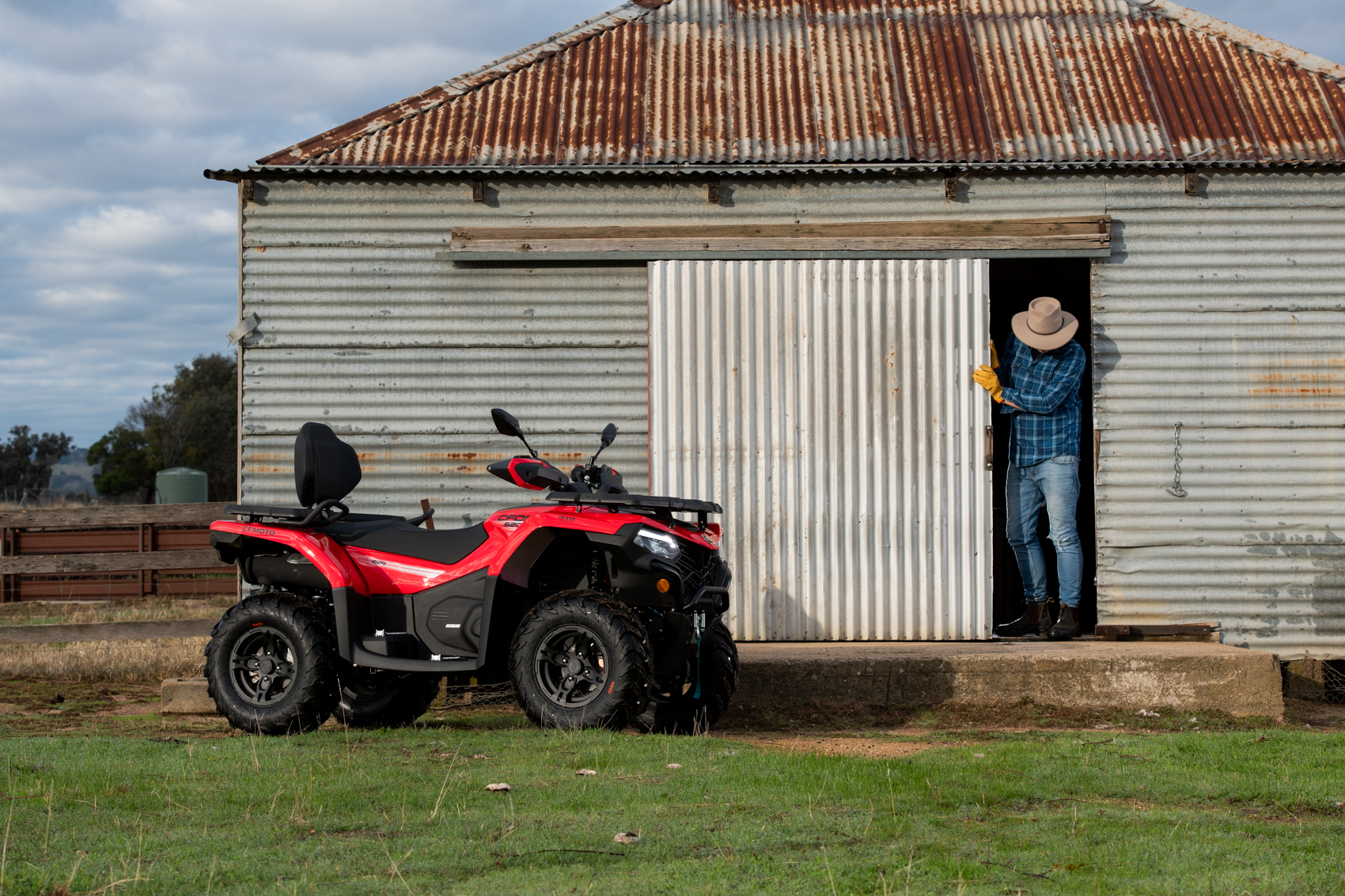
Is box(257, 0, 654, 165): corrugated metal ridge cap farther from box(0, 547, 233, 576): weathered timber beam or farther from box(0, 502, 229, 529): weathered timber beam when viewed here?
box(0, 547, 233, 576): weathered timber beam

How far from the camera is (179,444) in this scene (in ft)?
176

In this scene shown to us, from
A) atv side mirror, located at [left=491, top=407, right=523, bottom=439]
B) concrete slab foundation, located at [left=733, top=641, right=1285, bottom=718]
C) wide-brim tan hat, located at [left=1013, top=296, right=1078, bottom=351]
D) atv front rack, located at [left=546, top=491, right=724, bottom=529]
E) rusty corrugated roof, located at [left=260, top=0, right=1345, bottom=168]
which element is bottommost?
concrete slab foundation, located at [left=733, top=641, right=1285, bottom=718]

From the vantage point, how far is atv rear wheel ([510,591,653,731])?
6200 millimetres

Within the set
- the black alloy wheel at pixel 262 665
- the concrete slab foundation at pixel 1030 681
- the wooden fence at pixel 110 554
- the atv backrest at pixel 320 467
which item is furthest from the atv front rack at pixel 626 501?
the wooden fence at pixel 110 554

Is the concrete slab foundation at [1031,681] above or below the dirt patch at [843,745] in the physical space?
above

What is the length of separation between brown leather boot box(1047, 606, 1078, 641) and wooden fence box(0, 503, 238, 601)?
9442 mm

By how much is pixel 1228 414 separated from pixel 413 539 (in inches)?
257

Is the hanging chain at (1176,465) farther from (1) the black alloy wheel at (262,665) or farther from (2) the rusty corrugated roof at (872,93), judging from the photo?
(1) the black alloy wheel at (262,665)

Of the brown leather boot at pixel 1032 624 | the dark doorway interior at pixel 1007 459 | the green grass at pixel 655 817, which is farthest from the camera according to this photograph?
the dark doorway interior at pixel 1007 459

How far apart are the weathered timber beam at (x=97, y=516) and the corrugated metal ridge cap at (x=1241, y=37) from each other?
11111 millimetres

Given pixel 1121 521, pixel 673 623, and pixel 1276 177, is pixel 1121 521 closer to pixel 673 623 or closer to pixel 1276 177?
pixel 1276 177

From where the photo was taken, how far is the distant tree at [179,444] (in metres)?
53.8

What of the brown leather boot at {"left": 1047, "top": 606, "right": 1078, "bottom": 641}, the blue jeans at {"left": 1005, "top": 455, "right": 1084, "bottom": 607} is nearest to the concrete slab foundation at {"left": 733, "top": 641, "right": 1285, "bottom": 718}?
the brown leather boot at {"left": 1047, "top": 606, "right": 1078, "bottom": 641}

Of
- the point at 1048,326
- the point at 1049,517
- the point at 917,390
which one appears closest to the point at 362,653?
the point at 917,390
